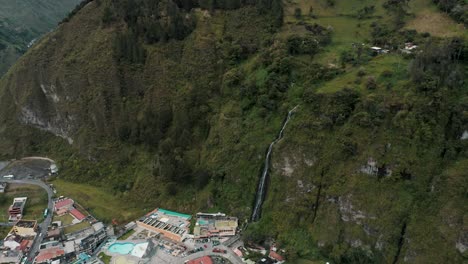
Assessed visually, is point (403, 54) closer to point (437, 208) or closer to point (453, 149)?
point (453, 149)

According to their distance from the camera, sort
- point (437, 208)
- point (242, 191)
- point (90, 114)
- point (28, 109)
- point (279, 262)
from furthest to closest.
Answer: point (28, 109)
point (90, 114)
point (242, 191)
point (279, 262)
point (437, 208)

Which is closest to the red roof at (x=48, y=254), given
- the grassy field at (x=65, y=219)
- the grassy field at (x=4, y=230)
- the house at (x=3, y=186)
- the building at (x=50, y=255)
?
the building at (x=50, y=255)

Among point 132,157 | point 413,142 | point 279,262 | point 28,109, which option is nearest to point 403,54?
point 413,142

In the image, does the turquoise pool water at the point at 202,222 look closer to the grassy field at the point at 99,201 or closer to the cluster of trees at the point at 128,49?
the grassy field at the point at 99,201

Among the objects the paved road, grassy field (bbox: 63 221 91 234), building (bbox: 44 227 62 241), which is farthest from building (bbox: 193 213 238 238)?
the paved road

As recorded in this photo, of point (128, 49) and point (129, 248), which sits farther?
point (128, 49)

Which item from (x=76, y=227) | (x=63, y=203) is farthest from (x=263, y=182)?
(x=63, y=203)

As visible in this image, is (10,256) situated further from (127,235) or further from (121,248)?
(127,235)
